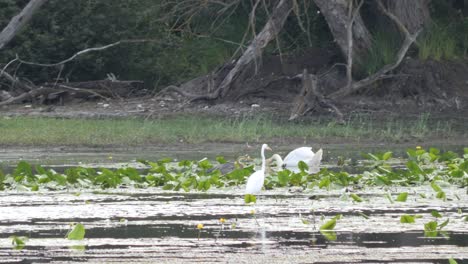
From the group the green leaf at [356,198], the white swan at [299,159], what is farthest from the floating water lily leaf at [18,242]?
the white swan at [299,159]

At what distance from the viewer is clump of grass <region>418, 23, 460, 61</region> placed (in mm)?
23422

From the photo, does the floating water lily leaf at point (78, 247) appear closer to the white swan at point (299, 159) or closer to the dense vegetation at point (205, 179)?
the dense vegetation at point (205, 179)

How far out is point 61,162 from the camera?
16453 mm

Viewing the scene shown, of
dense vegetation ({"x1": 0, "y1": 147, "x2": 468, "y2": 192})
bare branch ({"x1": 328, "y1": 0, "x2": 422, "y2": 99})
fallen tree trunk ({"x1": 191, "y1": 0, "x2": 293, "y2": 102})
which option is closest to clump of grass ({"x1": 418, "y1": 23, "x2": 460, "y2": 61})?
bare branch ({"x1": 328, "y1": 0, "x2": 422, "y2": 99})

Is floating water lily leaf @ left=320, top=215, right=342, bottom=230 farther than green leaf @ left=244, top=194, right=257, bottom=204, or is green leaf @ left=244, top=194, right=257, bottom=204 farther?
green leaf @ left=244, top=194, right=257, bottom=204

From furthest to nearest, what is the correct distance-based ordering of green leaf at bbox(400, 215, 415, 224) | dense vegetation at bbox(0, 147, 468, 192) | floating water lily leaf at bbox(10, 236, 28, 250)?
dense vegetation at bbox(0, 147, 468, 192) → green leaf at bbox(400, 215, 415, 224) → floating water lily leaf at bbox(10, 236, 28, 250)

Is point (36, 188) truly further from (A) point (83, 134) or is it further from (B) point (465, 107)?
(B) point (465, 107)

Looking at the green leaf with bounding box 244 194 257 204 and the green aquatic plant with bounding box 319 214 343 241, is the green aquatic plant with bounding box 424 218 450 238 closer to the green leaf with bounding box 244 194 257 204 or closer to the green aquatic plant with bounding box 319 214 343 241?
the green aquatic plant with bounding box 319 214 343 241

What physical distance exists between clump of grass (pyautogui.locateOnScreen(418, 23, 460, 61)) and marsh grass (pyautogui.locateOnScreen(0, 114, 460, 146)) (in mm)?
2048

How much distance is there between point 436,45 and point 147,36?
261 inches

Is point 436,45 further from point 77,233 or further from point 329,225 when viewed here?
point 77,233

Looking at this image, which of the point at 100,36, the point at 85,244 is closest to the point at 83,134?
the point at 100,36

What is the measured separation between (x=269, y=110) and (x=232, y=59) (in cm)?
196

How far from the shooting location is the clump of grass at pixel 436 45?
23.4 metres
